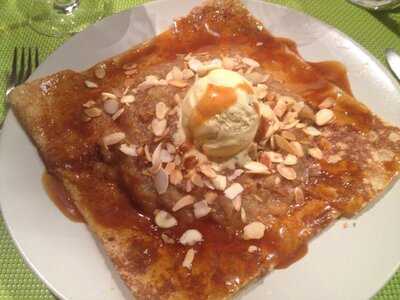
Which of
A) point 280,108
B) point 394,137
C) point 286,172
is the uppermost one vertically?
point 394,137

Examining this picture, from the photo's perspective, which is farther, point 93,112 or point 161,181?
point 93,112

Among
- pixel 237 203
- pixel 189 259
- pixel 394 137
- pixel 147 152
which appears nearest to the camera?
pixel 189 259

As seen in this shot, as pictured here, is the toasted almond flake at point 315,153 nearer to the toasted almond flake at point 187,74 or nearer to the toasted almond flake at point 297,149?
the toasted almond flake at point 297,149

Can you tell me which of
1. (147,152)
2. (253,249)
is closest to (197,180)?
(147,152)

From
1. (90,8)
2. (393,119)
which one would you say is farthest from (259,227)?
(90,8)

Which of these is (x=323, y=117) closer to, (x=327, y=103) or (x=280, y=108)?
(x=327, y=103)

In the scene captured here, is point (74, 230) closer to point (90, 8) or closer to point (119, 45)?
point (119, 45)

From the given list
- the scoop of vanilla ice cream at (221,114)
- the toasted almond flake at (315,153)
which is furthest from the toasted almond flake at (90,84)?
the toasted almond flake at (315,153)

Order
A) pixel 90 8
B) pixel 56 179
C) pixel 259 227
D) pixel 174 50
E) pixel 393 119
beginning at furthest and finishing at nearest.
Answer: pixel 90 8, pixel 174 50, pixel 393 119, pixel 56 179, pixel 259 227
